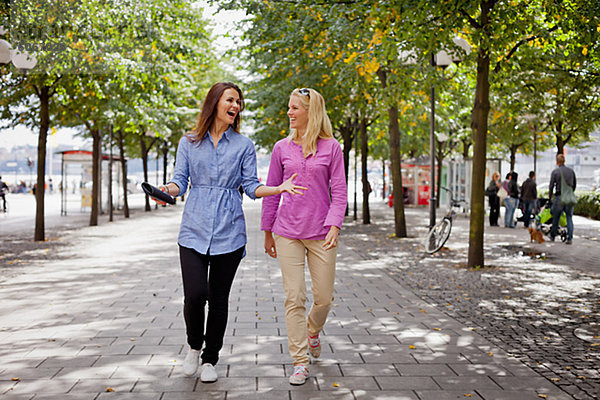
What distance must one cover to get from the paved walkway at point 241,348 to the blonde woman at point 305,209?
0.50 meters

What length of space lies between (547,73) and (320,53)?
16.2 feet

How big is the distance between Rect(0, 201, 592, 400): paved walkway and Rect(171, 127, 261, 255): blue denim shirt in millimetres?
949

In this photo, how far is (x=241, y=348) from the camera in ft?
17.1

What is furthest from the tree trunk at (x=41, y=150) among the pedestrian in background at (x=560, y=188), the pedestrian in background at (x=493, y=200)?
the pedestrian in background at (x=493, y=200)

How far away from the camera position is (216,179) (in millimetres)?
4180

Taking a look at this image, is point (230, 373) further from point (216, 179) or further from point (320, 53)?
point (320, 53)

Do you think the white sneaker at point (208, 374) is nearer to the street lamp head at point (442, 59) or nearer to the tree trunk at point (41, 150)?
the street lamp head at point (442, 59)

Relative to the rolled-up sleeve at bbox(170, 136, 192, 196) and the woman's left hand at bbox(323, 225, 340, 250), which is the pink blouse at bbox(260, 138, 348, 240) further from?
the rolled-up sleeve at bbox(170, 136, 192, 196)

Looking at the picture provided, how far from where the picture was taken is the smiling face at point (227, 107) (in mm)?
4255

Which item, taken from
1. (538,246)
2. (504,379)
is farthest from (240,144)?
(538,246)

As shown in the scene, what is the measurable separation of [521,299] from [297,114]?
4699 millimetres

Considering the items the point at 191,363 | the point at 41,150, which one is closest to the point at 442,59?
the point at 41,150

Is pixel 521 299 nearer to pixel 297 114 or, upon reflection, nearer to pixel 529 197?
pixel 297 114

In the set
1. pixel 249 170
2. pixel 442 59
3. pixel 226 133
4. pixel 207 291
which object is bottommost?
pixel 207 291
